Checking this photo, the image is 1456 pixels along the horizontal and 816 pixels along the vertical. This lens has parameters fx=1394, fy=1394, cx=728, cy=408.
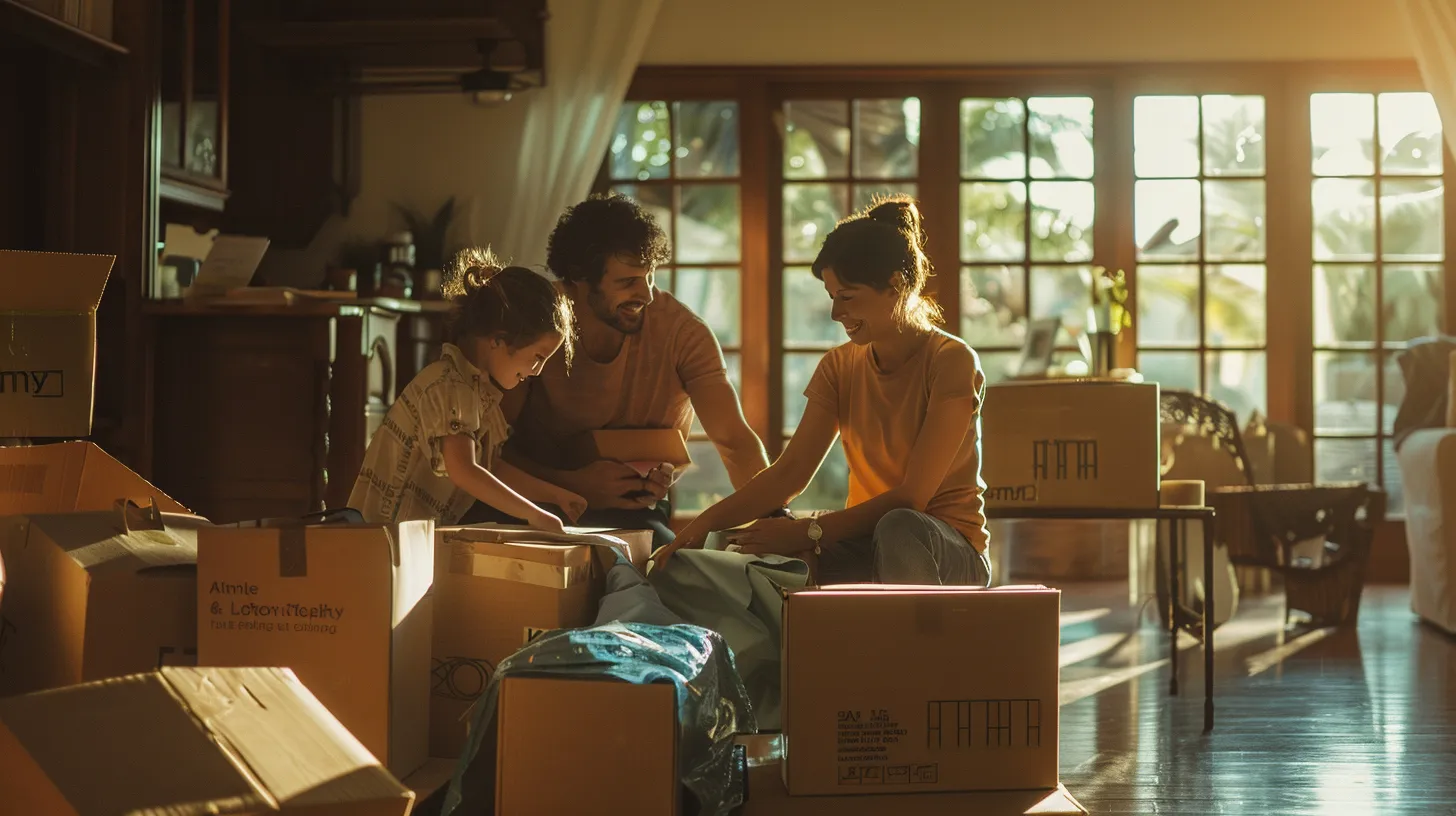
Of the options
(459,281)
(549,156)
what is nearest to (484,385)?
(459,281)

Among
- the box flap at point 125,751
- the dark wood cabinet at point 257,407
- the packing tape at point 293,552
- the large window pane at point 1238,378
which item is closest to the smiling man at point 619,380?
the packing tape at point 293,552

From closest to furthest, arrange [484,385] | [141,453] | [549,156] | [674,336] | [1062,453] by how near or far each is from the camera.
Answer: [484,385]
[674,336]
[1062,453]
[141,453]
[549,156]

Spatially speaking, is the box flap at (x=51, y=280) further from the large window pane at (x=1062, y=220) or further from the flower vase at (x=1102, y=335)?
the large window pane at (x=1062, y=220)

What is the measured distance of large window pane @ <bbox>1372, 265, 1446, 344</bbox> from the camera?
537 centimetres

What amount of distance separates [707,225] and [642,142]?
1.35ft

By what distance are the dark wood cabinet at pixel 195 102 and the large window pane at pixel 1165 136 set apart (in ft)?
10.9

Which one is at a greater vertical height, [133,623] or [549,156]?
[549,156]

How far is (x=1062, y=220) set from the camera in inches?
214

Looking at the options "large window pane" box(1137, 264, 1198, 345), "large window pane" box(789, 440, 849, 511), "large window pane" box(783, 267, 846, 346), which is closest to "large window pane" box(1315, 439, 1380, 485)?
"large window pane" box(1137, 264, 1198, 345)

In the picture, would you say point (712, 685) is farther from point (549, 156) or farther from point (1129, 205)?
point (1129, 205)

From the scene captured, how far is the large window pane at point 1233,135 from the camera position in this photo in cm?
540

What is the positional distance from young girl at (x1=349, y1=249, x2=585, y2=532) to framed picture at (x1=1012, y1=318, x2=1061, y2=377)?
9.88 feet

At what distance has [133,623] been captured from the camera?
1886 millimetres

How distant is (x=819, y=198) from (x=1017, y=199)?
30.4 inches
